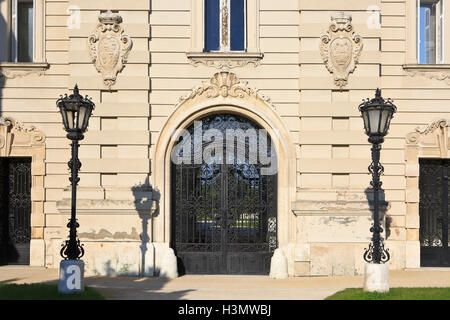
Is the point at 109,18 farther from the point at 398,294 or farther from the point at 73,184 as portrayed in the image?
the point at 398,294

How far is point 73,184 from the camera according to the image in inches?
453

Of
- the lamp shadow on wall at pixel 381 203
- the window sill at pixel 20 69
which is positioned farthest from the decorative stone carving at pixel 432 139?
the window sill at pixel 20 69

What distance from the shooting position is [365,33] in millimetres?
15156

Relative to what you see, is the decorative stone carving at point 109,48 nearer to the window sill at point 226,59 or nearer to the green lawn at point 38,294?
the window sill at point 226,59

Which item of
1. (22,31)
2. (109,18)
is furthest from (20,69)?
(109,18)

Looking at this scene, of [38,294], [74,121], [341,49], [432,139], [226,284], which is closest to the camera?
[38,294]

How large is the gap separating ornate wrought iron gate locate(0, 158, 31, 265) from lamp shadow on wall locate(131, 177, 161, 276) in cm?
323

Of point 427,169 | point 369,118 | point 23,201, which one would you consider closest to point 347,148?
point 427,169

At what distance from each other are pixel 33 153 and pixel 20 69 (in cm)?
212

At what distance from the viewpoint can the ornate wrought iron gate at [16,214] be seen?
52.9ft

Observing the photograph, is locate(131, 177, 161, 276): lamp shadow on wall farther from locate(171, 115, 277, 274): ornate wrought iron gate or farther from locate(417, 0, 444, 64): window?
locate(417, 0, 444, 64): window

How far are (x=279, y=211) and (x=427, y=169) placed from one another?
4049 millimetres

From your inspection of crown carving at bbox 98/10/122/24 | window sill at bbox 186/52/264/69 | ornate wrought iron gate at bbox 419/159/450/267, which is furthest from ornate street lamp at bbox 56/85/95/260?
ornate wrought iron gate at bbox 419/159/450/267

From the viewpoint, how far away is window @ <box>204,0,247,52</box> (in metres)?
15.6
